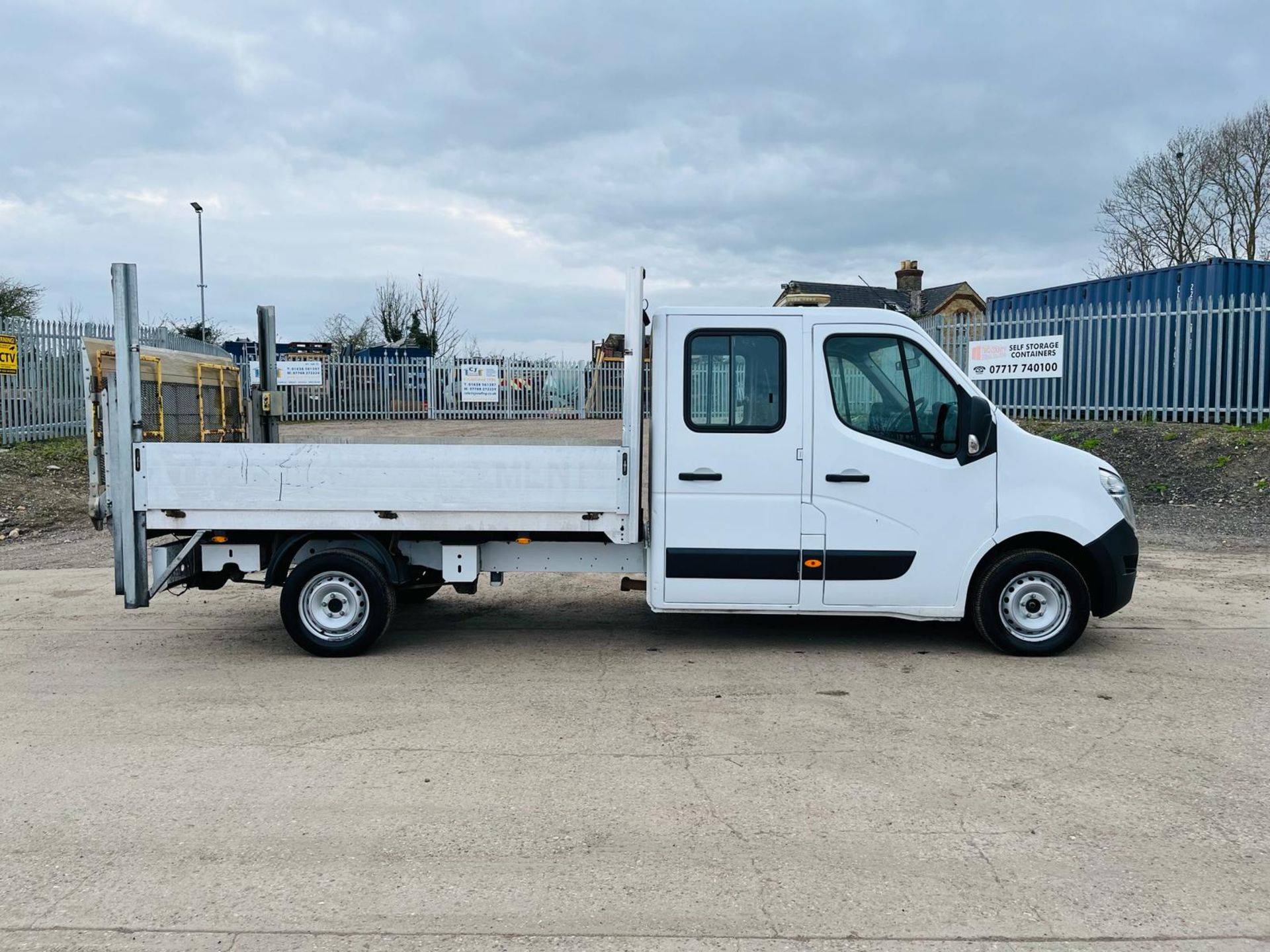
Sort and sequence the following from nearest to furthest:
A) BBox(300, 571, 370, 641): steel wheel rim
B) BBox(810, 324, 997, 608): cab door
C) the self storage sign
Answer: BBox(810, 324, 997, 608): cab door
BBox(300, 571, 370, 641): steel wheel rim
the self storage sign

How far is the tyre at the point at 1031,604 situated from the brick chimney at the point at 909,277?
43306mm

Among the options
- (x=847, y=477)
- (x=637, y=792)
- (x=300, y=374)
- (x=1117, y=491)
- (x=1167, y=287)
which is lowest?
(x=637, y=792)

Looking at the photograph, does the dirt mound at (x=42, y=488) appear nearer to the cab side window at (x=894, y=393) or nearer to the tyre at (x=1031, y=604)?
the cab side window at (x=894, y=393)

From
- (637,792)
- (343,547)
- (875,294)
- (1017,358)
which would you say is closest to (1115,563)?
(637,792)

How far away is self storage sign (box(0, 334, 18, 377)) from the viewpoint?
16.9 metres

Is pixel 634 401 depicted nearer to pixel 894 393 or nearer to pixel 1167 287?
pixel 894 393

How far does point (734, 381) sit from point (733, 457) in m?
0.50

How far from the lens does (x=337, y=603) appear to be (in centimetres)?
680

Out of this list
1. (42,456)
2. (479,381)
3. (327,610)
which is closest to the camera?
(327,610)

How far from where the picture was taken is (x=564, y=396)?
27.7 m

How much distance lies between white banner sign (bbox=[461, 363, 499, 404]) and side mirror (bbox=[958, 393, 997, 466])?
75.4 feet

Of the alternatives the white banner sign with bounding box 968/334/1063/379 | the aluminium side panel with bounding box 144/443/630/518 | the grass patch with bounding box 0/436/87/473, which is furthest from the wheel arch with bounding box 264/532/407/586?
the white banner sign with bounding box 968/334/1063/379

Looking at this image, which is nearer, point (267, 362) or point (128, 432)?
point (128, 432)

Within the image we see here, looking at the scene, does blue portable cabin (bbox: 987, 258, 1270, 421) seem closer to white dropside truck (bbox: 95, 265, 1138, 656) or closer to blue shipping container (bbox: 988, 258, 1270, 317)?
blue shipping container (bbox: 988, 258, 1270, 317)
